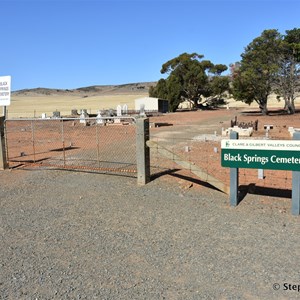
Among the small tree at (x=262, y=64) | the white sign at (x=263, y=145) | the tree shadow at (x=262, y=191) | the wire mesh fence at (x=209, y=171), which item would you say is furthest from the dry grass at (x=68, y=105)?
the white sign at (x=263, y=145)

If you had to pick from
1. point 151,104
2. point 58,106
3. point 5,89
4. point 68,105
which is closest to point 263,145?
point 5,89

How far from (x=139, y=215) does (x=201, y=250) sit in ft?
5.48

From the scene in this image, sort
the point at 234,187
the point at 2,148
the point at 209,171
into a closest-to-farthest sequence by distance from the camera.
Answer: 1. the point at 234,187
2. the point at 209,171
3. the point at 2,148

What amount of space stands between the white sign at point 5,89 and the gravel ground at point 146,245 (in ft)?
12.4

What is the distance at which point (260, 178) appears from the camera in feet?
27.4

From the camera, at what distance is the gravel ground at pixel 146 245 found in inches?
150

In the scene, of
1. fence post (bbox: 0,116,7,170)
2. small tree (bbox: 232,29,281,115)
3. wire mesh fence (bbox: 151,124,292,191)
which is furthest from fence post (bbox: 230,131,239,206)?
small tree (bbox: 232,29,281,115)

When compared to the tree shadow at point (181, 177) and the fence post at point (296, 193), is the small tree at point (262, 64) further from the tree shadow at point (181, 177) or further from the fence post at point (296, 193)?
the fence post at point (296, 193)

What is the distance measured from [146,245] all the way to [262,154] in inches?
100

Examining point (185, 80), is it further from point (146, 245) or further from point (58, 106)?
point (146, 245)

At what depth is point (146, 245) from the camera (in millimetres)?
4852

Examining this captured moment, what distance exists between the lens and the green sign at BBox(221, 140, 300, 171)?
580 cm

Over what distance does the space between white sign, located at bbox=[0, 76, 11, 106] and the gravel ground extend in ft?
12.4

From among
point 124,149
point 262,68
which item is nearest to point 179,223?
point 124,149
